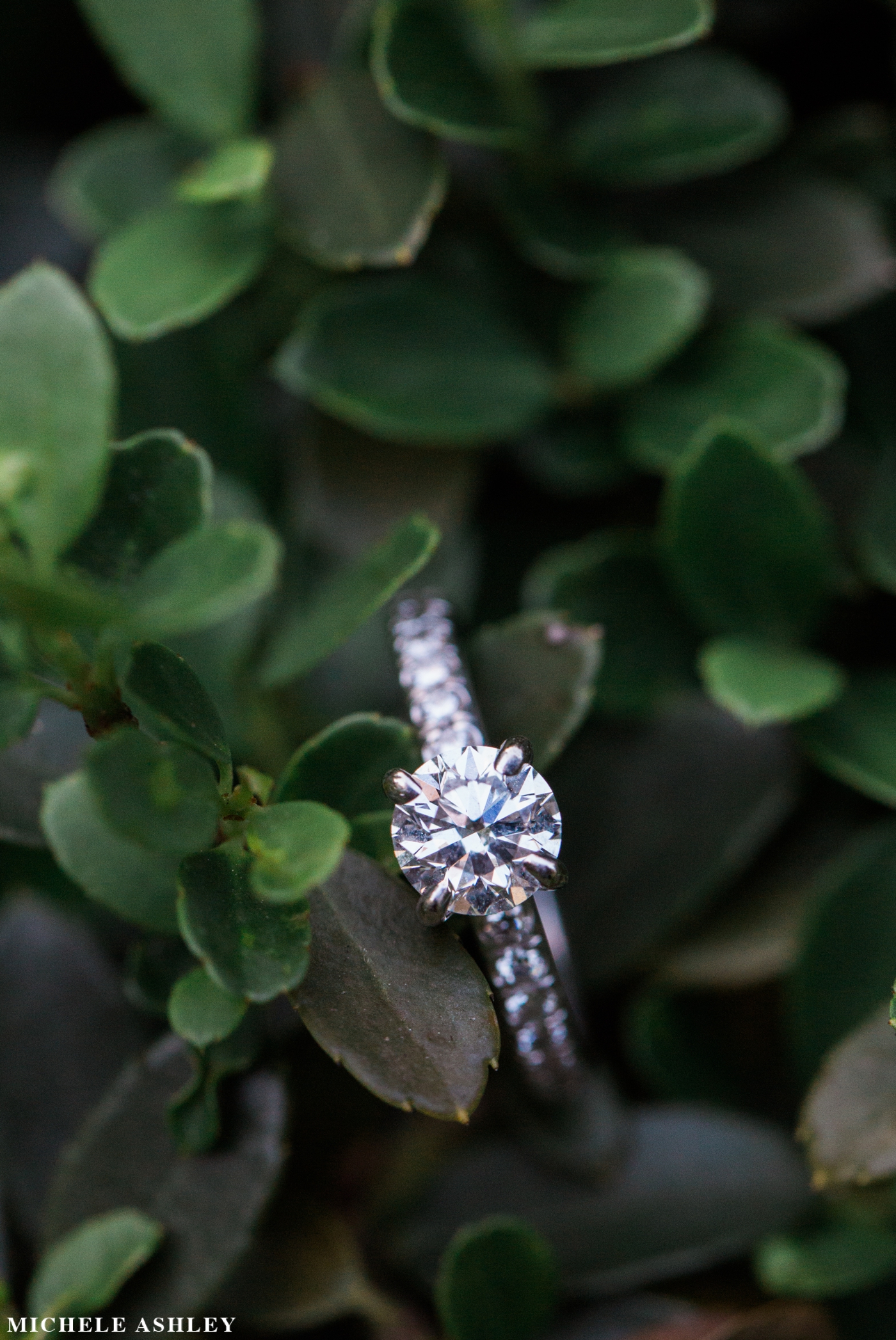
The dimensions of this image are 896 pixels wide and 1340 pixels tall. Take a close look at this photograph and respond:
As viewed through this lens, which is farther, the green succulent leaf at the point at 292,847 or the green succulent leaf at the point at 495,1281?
the green succulent leaf at the point at 495,1281

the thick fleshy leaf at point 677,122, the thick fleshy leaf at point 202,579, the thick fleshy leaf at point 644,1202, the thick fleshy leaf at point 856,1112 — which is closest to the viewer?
the thick fleshy leaf at point 202,579

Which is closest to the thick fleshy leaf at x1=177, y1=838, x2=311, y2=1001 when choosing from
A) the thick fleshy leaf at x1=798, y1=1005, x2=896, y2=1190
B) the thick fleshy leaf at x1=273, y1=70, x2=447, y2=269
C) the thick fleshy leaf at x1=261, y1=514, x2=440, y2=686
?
the thick fleshy leaf at x1=261, y1=514, x2=440, y2=686

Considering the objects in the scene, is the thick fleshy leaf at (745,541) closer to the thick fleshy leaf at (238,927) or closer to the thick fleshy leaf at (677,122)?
the thick fleshy leaf at (677,122)

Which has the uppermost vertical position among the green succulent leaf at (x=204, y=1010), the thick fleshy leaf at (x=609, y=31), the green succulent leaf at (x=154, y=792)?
the thick fleshy leaf at (x=609, y=31)

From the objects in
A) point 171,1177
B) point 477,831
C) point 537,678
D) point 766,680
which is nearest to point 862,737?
point 766,680

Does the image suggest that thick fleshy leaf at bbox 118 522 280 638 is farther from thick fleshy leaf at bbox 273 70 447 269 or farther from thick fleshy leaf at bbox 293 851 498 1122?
thick fleshy leaf at bbox 273 70 447 269

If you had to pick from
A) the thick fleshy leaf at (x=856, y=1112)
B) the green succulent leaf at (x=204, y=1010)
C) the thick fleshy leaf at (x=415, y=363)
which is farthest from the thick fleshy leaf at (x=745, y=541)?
the green succulent leaf at (x=204, y=1010)
